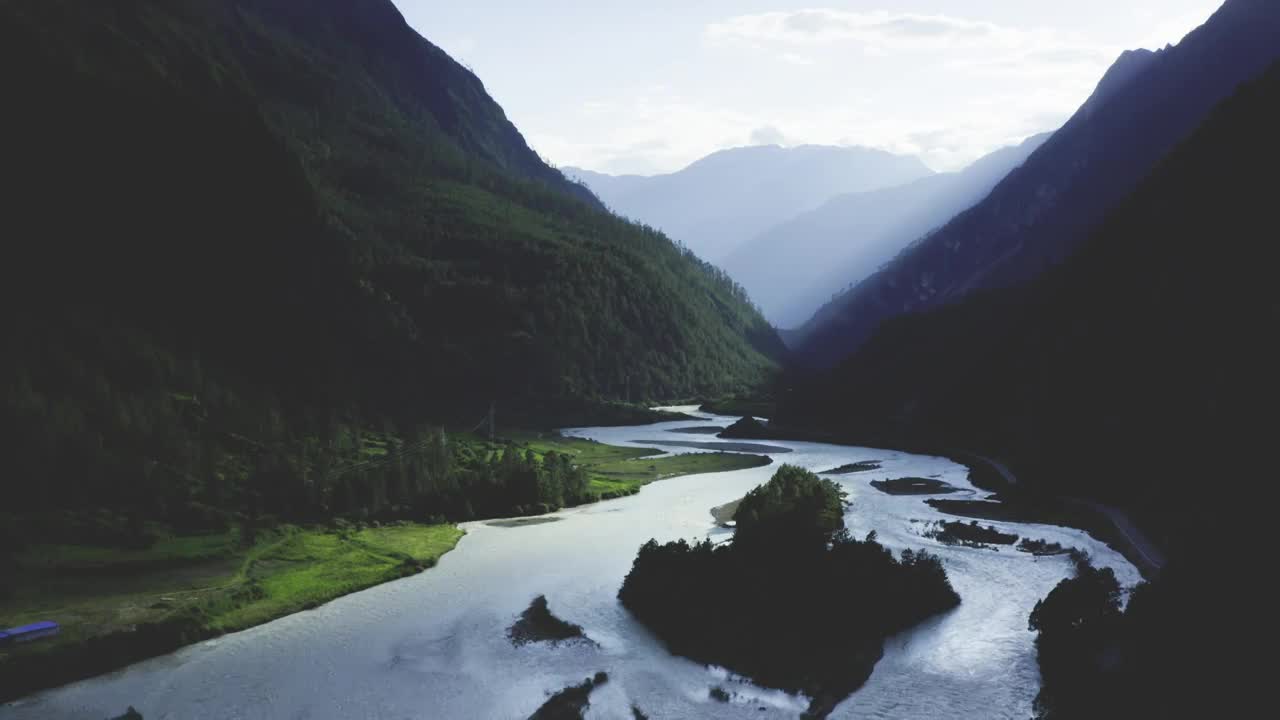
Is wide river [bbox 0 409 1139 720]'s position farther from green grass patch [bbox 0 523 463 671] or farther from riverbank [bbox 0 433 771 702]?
green grass patch [bbox 0 523 463 671]

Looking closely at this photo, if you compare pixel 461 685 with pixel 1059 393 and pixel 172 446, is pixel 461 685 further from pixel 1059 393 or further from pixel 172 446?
pixel 1059 393

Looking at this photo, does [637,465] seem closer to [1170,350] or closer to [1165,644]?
[1170,350]

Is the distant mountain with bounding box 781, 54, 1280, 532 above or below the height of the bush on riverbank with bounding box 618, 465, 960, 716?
above

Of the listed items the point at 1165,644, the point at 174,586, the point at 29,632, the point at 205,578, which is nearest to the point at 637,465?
the point at 205,578

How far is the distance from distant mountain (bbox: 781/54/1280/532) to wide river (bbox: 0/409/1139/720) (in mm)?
15082

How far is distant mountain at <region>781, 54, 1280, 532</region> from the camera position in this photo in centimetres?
10000

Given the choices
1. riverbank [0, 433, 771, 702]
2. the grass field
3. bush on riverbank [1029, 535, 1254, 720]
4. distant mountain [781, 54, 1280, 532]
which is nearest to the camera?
bush on riverbank [1029, 535, 1254, 720]

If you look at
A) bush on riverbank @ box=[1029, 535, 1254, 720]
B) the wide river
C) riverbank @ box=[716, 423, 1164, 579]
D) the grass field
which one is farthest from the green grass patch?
riverbank @ box=[716, 423, 1164, 579]

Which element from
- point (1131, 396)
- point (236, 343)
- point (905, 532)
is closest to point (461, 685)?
point (905, 532)

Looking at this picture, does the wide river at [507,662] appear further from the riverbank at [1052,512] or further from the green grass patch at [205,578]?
the green grass patch at [205,578]

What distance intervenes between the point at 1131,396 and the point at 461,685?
319ft

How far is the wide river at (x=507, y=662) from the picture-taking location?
62.0 meters

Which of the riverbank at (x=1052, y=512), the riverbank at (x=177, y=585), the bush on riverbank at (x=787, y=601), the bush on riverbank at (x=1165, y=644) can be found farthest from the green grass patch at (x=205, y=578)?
the riverbank at (x=1052, y=512)

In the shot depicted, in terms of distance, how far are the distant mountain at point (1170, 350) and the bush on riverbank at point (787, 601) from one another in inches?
1052
